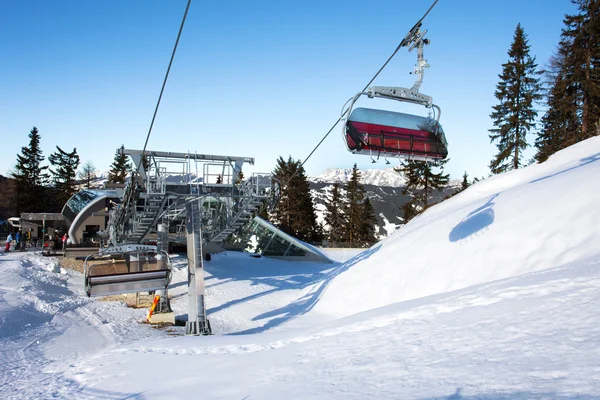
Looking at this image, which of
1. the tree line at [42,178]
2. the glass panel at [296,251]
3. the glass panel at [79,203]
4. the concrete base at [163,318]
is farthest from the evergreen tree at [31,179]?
the concrete base at [163,318]

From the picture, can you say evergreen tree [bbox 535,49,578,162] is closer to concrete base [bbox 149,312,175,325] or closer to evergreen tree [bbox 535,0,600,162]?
evergreen tree [bbox 535,0,600,162]

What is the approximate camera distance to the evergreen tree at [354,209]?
2424 inches

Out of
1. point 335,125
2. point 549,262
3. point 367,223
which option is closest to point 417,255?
point 549,262

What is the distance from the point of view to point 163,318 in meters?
15.8

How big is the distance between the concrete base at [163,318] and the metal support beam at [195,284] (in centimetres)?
197

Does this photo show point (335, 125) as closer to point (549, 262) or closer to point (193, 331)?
point (549, 262)

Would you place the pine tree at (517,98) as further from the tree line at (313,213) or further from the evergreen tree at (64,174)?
the evergreen tree at (64,174)

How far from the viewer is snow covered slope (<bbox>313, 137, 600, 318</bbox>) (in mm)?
12195

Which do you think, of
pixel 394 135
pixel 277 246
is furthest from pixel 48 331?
pixel 277 246

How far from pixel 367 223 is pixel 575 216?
1996 inches

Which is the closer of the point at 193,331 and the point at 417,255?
the point at 193,331

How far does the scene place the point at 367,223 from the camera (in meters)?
63.1

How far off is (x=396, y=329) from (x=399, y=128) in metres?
5.55

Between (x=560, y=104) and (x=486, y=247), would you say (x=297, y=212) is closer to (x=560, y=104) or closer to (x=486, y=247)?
(x=560, y=104)
